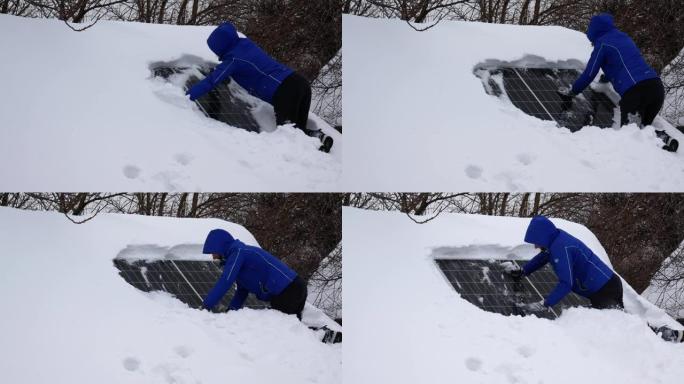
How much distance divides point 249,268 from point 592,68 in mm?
2426

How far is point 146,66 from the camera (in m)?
9.56

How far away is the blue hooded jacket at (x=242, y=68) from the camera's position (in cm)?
913

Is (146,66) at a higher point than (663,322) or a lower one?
higher

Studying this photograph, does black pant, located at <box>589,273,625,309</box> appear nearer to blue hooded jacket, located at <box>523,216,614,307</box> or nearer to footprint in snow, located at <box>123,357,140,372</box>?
blue hooded jacket, located at <box>523,216,614,307</box>

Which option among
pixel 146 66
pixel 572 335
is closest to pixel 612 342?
pixel 572 335

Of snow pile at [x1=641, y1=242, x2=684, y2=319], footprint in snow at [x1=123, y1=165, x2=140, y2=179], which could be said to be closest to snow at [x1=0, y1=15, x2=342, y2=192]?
footprint in snow at [x1=123, y1=165, x2=140, y2=179]

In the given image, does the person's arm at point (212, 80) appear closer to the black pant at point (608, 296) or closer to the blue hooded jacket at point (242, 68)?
the blue hooded jacket at point (242, 68)

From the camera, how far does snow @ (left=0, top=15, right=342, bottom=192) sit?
877cm

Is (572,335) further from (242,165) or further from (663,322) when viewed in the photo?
(242,165)

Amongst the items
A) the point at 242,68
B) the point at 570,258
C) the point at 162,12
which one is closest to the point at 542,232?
the point at 570,258

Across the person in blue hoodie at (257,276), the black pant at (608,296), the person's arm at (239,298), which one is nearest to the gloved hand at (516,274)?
the black pant at (608,296)

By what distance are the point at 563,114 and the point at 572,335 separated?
150cm

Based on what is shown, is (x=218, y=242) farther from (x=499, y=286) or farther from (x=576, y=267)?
(x=576, y=267)

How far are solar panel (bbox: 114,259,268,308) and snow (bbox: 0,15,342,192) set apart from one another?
0.55m
